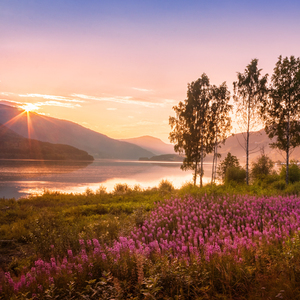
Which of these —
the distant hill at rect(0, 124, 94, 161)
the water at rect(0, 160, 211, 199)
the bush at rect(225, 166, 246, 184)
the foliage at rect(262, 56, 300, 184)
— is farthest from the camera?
the distant hill at rect(0, 124, 94, 161)

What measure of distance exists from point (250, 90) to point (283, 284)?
81.4 ft

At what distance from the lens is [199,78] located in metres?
27.3

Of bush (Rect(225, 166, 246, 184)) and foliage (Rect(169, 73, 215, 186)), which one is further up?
foliage (Rect(169, 73, 215, 186))

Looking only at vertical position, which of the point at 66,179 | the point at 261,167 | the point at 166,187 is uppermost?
the point at 261,167

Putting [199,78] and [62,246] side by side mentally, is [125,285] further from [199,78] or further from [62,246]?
[199,78]

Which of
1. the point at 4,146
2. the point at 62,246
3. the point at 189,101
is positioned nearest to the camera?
the point at 62,246

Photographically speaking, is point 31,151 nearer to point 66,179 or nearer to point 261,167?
point 66,179

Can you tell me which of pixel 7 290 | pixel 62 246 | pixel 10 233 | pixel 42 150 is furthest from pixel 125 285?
pixel 42 150

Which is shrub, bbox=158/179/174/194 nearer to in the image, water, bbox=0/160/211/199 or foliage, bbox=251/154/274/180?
water, bbox=0/160/211/199

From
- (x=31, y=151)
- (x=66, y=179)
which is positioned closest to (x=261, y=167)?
(x=66, y=179)

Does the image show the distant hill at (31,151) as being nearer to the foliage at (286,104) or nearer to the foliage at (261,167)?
the foliage at (261,167)

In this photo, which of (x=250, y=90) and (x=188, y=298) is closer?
(x=188, y=298)

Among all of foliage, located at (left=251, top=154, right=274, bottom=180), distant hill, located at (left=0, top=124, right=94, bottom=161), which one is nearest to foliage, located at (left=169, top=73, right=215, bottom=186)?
foliage, located at (left=251, top=154, right=274, bottom=180)

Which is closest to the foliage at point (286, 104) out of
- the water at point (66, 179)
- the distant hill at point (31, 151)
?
the water at point (66, 179)
